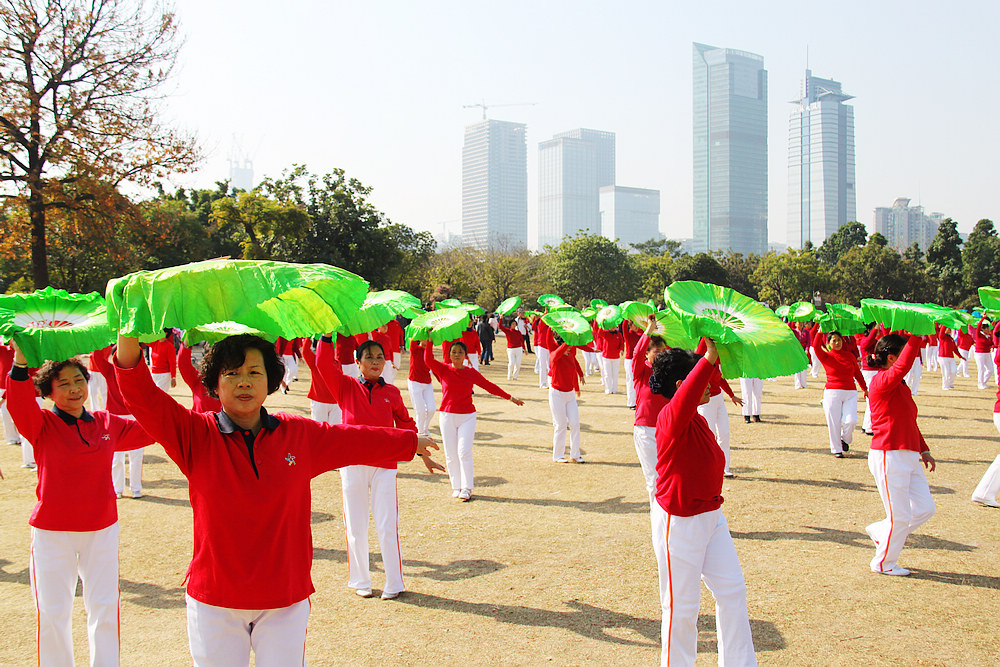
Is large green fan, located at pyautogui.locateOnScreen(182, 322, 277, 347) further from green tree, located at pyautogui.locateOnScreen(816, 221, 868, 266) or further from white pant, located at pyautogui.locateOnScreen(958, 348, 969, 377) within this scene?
green tree, located at pyautogui.locateOnScreen(816, 221, 868, 266)

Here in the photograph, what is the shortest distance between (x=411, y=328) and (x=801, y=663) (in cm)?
567

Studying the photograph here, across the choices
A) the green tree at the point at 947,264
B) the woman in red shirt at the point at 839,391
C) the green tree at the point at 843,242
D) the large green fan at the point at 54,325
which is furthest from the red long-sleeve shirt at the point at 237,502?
the green tree at the point at 843,242

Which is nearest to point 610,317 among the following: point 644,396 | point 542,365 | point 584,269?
point 542,365

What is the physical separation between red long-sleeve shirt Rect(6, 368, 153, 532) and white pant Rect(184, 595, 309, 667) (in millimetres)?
1490

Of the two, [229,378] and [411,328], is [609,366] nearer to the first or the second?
[411,328]

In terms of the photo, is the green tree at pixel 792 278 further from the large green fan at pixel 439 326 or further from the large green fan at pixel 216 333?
the large green fan at pixel 216 333

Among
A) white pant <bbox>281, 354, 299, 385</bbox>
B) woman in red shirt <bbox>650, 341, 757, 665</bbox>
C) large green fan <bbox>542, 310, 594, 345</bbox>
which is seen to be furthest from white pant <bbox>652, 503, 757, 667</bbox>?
white pant <bbox>281, 354, 299, 385</bbox>

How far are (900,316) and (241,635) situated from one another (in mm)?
5281

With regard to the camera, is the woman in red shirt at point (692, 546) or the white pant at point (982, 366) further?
the white pant at point (982, 366)

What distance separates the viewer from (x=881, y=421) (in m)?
6.36

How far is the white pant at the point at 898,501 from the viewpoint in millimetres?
6133

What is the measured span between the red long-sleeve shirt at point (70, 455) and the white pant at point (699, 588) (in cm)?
298

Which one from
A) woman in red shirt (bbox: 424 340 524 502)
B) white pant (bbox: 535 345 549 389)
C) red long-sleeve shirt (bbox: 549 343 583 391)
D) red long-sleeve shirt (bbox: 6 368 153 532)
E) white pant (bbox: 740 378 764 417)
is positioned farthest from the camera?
white pant (bbox: 535 345 549 389)

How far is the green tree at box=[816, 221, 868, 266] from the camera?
70.8 m
